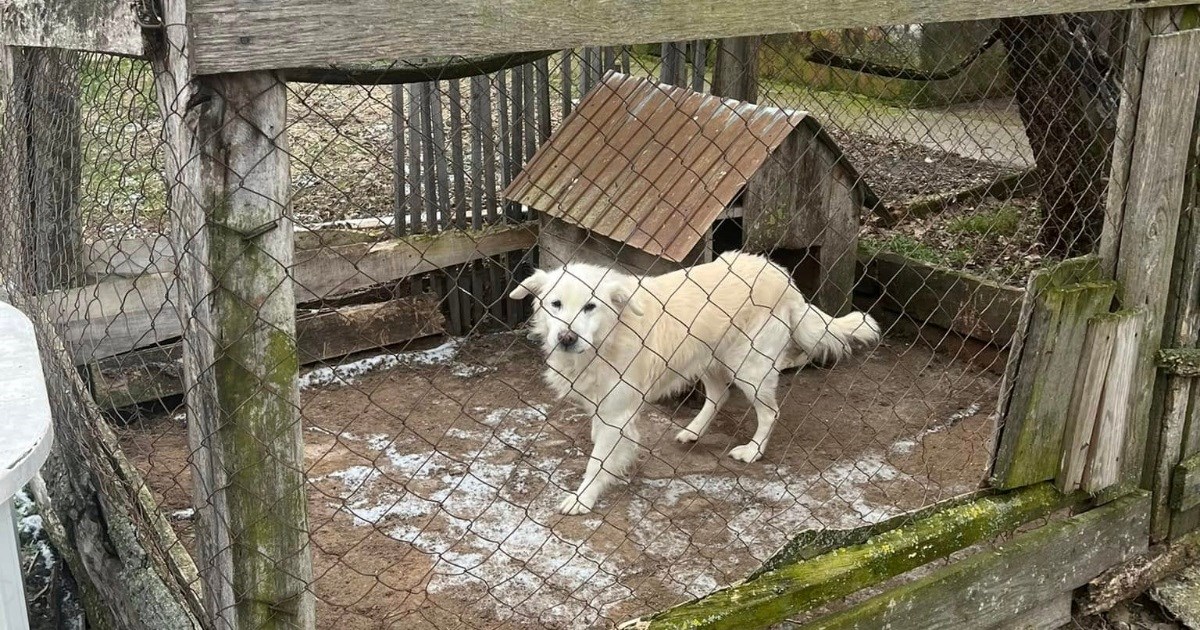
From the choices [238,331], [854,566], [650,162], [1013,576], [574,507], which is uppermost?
[650,162]

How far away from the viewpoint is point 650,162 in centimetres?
532

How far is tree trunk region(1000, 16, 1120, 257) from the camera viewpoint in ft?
16.0

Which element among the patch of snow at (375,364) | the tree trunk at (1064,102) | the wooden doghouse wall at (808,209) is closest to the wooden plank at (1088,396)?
the tree trunk at (1064,102)

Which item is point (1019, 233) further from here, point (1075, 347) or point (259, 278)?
point (259, 278)

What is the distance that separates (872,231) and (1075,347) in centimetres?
371

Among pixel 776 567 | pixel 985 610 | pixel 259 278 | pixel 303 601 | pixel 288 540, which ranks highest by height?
pixel 259 278

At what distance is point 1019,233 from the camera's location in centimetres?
676

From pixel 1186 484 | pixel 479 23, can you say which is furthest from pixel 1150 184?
pixel 479 23

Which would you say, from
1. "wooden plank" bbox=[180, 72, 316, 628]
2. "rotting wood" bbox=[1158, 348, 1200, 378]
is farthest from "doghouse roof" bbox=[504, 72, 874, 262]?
"wooden plank" bbox=[180, 72, 316, 628]

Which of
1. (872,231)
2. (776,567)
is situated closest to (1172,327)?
(776,567)

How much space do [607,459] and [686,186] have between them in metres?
1.51

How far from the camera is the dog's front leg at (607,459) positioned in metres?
4.32

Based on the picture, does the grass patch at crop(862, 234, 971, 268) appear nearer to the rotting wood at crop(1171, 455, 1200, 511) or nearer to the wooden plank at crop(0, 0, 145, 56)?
the rotting wood at crop(1171, 455, 1200, 511)

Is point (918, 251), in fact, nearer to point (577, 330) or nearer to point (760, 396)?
point (760, 396)
